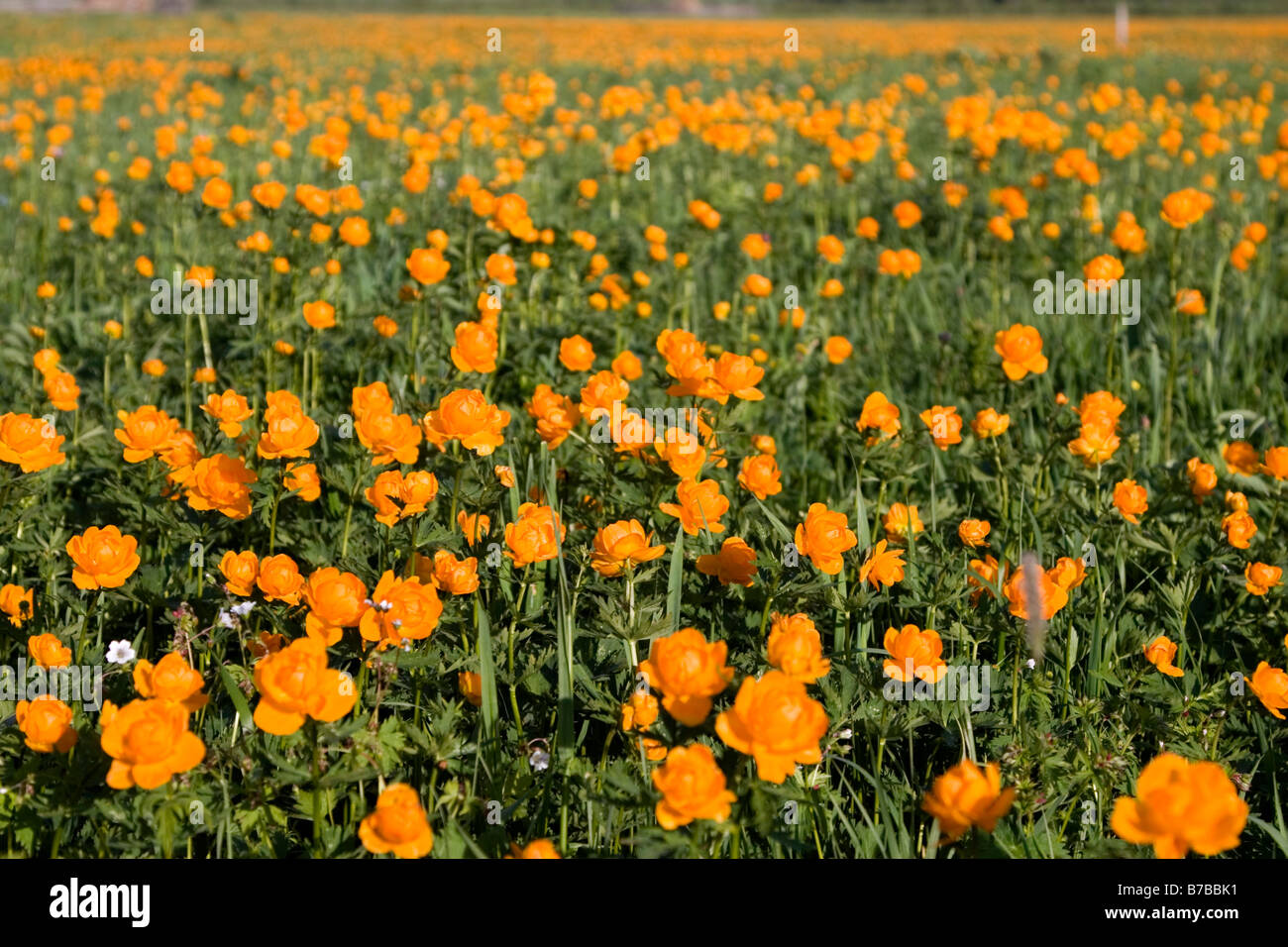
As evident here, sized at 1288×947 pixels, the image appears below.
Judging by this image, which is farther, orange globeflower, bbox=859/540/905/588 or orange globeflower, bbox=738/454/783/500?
orange globeflower, bbox=738/454/783/500

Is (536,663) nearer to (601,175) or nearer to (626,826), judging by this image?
(626,826)

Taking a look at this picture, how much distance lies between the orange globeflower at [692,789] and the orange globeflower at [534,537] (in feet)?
1.99

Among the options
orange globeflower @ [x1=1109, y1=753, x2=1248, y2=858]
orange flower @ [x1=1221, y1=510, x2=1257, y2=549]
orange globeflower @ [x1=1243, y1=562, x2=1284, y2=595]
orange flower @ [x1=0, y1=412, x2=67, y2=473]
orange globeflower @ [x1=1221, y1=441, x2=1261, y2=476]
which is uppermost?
orange flower @ [x1=0, y1=412, x2=67, y2=473]

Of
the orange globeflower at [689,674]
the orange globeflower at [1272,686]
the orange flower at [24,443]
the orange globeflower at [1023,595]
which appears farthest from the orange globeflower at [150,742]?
the orange globeflower at [1272,686]

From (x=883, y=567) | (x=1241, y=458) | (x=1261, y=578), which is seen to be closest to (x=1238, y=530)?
(x=1261, y=578)

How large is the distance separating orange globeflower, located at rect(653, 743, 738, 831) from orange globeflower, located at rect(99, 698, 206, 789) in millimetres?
593

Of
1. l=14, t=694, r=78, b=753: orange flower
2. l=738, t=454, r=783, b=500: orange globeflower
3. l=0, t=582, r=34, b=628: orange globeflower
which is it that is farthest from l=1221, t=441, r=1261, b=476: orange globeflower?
l=0, t=582, r=34, b=628: orange globeflower

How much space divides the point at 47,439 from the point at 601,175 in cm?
449

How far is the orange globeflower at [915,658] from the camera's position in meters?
1.79

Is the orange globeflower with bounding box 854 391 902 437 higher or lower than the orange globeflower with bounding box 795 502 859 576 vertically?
higher

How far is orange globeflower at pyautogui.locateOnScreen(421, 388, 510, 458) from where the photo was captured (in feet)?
6.66

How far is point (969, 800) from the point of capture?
1.34m

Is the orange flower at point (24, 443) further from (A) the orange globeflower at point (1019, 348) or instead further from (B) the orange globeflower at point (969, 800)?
(A) the orange globeflower at point (1019, 348)

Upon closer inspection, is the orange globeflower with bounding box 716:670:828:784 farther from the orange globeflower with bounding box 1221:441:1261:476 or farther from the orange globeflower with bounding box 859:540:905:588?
the orange globeflower with bounding box 1221:441:1261:476
